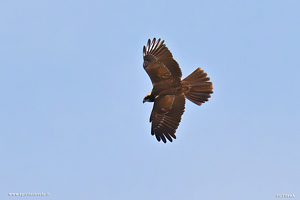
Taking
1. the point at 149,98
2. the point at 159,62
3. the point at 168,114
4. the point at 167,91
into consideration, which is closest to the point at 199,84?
the point at 167,91

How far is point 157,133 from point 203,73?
3.13 metres

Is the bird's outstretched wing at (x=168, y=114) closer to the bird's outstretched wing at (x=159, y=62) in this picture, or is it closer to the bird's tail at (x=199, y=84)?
the bird's tail at (x=199, y=84)

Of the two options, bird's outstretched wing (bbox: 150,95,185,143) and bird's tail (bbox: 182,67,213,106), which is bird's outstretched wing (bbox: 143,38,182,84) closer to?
bird's tail (bbox: 182,67,213,106)

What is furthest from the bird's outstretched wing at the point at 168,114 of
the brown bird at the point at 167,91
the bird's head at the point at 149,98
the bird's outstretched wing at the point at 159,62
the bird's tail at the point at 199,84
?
the bird's outstretched wing at the point at 159,62

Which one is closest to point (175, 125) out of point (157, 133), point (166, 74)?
point (157, 133)

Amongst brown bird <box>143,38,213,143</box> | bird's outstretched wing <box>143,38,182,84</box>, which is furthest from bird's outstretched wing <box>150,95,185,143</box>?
bird's outstretched wing <box>143,38,182,84</box>

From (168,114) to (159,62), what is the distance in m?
2.27

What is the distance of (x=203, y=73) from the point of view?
19.2 metres

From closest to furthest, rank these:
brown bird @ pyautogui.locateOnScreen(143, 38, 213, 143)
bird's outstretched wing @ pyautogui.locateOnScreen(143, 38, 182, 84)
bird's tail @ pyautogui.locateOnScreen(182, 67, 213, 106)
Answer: bird's outstretched wing @ pyautogui.locateOnScreen(143, 38, 182, 84) → brown bird @ pyautogui.locateOnScreen(143, 38, 213, 143) → bird's tail @ pyautogui.locateOnScreen(182, 67, 213, 106)

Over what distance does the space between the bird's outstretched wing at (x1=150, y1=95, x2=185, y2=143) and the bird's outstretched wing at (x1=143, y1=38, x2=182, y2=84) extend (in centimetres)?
96

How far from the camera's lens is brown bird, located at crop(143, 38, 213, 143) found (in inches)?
740

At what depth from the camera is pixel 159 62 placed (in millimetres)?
18672

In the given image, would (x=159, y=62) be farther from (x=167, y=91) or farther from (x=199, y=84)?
(x=199, y=84)

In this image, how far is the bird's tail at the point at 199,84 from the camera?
19219mm
